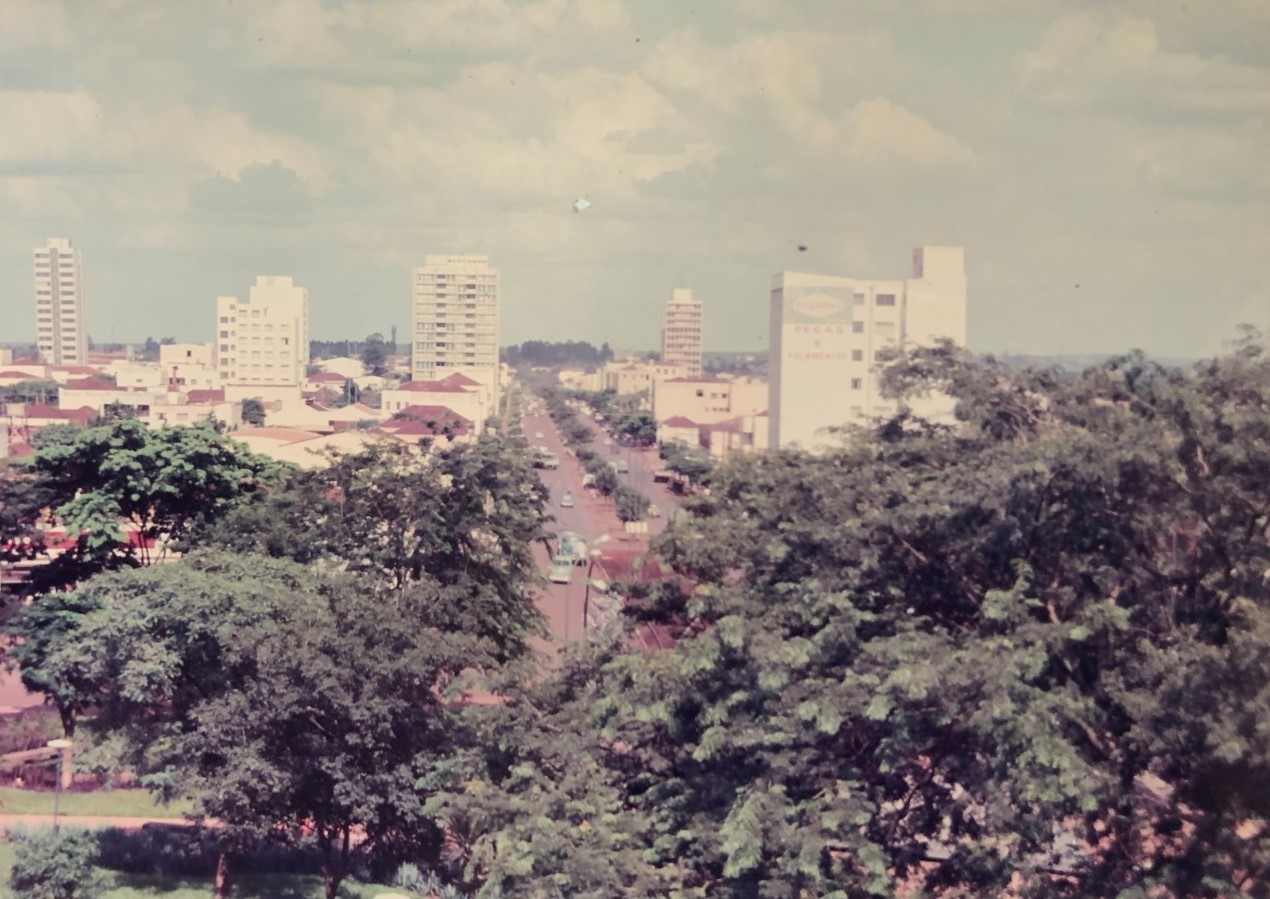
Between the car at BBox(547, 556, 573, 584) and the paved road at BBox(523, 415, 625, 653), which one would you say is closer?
the paved road at BBox(523, 415, 625, 653)

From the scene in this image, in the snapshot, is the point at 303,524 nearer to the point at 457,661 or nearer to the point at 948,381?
the point at 457,661

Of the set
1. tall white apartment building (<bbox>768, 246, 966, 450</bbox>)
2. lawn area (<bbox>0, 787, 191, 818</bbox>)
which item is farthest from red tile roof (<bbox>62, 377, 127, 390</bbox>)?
lawn area (<bbox>0, 787, 191, 818</bbox>)

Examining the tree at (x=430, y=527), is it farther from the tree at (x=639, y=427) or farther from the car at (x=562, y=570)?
the tree at (x=639, y=427)

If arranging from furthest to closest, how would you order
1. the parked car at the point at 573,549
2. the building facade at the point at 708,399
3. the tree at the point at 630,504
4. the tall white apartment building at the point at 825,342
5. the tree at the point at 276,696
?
the building facade at the point at 708,399, the tall white apartment building at the point at 825,342, the tree at the point at 630,504, the parked car at the point at 573,549, the tree at the point at 276,696

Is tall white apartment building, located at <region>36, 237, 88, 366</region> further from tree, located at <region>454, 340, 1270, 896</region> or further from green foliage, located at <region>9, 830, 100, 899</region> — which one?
tree, located at <region>454, 340, 1270, 896</region>

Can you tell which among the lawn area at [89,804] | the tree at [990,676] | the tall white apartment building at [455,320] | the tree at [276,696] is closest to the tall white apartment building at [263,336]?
the tall white apartment building at [455,320]

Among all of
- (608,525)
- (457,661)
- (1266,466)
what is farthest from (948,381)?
(608,525)

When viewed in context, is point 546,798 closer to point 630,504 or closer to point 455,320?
point 630,504
